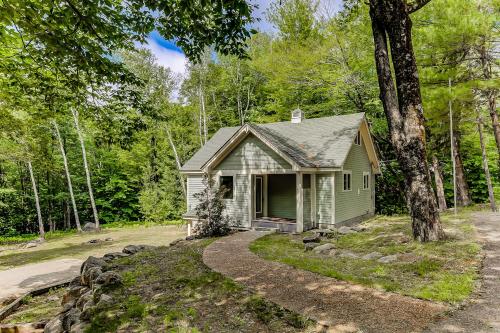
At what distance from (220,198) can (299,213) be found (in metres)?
3.23

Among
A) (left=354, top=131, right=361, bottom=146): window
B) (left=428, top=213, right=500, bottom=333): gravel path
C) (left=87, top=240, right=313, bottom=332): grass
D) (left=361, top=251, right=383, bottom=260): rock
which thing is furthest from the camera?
(left=354, top=131, right=361, bottom=146): window

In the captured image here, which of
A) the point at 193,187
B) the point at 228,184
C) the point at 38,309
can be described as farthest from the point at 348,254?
the point at 193,187

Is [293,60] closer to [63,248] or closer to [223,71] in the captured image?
[223,71]

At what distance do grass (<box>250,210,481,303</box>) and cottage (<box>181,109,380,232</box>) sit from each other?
3146mm

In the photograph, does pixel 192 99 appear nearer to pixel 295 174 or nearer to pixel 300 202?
pixel 295 174

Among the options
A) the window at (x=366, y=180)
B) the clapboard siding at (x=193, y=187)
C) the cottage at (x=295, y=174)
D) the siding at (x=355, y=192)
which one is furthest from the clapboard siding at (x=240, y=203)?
the window at (x=366, y=180)

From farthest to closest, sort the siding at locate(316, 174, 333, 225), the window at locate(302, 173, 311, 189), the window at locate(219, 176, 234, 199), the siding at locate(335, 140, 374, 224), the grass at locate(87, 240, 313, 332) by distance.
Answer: the window at locate(219, 176, 234, 199) → the siding at locate(335, 140, 374, 224) → the window at locate(302, 173, 311, 189) → the siding at locate(316, 174, 333, 225) → the grass at locate(87, 240, 313, 332)

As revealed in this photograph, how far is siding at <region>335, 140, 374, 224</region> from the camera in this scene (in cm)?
1334

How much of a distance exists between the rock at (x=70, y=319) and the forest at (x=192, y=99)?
3.22 metres

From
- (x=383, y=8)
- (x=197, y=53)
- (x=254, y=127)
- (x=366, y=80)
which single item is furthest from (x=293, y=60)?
(x=197, y=53)

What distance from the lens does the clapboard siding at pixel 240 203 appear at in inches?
532

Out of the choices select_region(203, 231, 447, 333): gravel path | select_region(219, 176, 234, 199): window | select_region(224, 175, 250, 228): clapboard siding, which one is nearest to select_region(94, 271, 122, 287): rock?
select_region(203, 231, 447, 333): gravel path

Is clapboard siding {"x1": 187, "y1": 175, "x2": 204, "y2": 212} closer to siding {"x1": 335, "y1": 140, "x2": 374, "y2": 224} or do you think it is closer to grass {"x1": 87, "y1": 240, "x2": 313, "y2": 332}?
siding {"x1": 335, "y1": 140, "x2": 374, "y2": 224}

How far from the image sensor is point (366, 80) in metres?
18.1
